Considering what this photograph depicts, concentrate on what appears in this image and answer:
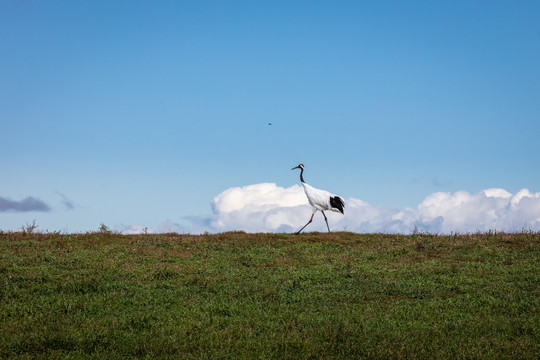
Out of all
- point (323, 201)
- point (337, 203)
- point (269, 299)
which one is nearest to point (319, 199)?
point (323, 201)

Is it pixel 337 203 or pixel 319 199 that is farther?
pixel 337 203

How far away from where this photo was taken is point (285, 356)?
8555mm

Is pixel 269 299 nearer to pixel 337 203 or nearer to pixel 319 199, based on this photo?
pixel 319 199

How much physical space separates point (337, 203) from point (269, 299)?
47.9ft

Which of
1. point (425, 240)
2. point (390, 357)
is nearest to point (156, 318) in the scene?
point (390, 357)

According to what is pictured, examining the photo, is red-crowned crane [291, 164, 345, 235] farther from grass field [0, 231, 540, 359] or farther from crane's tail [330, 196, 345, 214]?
grass field [0, 231, 540, 359]

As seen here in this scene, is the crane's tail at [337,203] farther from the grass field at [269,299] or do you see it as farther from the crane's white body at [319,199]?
the grass field at [269,299]

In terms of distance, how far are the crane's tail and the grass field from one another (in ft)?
15.8

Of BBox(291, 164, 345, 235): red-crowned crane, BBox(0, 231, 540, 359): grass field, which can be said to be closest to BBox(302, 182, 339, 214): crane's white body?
BBox(291, 164, 345, 235): red-crowned crane

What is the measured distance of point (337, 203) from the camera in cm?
2664

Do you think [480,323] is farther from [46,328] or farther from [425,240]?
[425,240]

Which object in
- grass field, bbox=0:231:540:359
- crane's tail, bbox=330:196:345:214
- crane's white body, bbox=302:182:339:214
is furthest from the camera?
crane's tail, bbox=330:196:345:214

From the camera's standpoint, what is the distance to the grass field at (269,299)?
30.0 feet

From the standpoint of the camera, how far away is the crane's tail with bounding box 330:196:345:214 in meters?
26.5
